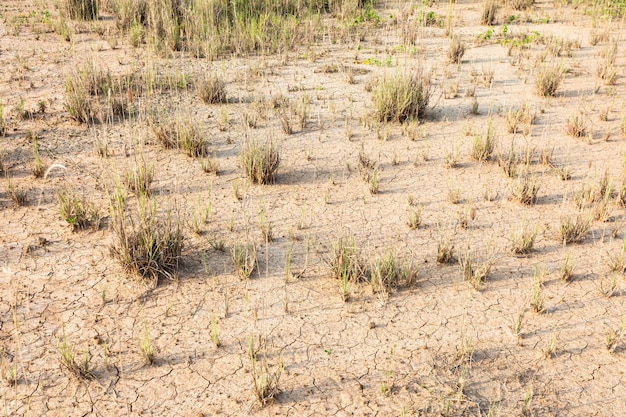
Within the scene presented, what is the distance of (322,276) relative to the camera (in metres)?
4.30

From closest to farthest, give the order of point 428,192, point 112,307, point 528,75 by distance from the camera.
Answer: point 112,307 < point 428,192 < point 528,75

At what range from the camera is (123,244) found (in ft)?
13.5

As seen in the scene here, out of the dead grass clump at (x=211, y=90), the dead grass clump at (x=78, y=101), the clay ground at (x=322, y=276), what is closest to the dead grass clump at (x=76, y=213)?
the clay ground at (x=322, y=276)

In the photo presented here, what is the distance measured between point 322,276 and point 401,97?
305cm

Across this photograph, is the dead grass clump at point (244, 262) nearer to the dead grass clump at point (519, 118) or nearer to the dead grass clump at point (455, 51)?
the dead grass clump at point (519, 118)

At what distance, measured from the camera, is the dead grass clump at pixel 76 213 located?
4.71m

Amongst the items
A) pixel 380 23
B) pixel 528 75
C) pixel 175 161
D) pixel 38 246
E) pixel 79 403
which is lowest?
pixel 79 403

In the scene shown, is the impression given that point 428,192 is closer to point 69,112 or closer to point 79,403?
point 79,403

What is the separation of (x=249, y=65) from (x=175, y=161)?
277 cm

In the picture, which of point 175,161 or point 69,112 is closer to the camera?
point 175,161

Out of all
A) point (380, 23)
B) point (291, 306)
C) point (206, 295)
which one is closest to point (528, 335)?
point (291, 306)

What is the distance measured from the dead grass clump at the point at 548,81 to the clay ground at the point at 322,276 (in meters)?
0.14

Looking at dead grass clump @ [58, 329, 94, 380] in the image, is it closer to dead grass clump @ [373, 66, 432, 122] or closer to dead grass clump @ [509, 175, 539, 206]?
dead grass clump @ [509, 175, 539, 206]

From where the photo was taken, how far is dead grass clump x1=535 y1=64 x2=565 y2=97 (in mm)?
7332
